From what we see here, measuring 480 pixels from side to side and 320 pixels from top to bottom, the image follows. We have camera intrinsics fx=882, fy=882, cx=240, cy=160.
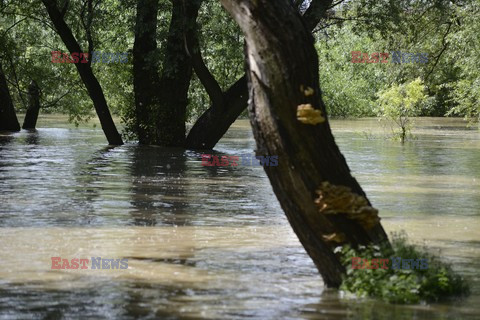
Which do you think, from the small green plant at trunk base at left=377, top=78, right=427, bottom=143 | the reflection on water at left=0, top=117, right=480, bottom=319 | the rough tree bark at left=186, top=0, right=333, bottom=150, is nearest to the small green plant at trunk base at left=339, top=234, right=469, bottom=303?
the reflection on water at left=0, top=117, right=480, bottom=319

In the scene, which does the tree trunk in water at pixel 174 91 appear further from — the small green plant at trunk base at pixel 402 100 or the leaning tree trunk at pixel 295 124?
the leaning tree trunk at pixel 295 124

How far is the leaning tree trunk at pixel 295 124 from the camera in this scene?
6703mm

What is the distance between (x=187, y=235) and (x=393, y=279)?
411 cm

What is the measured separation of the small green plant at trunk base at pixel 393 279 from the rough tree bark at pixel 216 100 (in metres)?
16.1

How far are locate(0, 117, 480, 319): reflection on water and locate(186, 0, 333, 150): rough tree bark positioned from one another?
2.59m

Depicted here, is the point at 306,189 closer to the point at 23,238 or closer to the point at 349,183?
the point at 349,183

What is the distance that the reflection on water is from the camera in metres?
7.00

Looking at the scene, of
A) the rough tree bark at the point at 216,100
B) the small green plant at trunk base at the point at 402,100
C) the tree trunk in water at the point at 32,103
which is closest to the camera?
the rough tree bark at the point at 216,100

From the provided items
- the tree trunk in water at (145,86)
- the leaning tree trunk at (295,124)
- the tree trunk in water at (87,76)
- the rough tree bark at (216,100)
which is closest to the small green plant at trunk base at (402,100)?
the rough tree bark at (216,100)

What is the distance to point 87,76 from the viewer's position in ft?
84.4

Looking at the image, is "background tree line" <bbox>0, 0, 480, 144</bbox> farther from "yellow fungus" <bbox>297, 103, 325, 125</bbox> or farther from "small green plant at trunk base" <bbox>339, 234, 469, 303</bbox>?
"yellow fungus" <bbox>297, 103, 325, 125</bbox>

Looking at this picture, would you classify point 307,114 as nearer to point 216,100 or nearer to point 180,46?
point 180,46

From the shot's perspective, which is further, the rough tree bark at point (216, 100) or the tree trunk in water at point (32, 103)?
the tree trunk in water at point (32, 103)

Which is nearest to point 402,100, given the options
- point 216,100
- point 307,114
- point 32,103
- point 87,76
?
point 216,100
